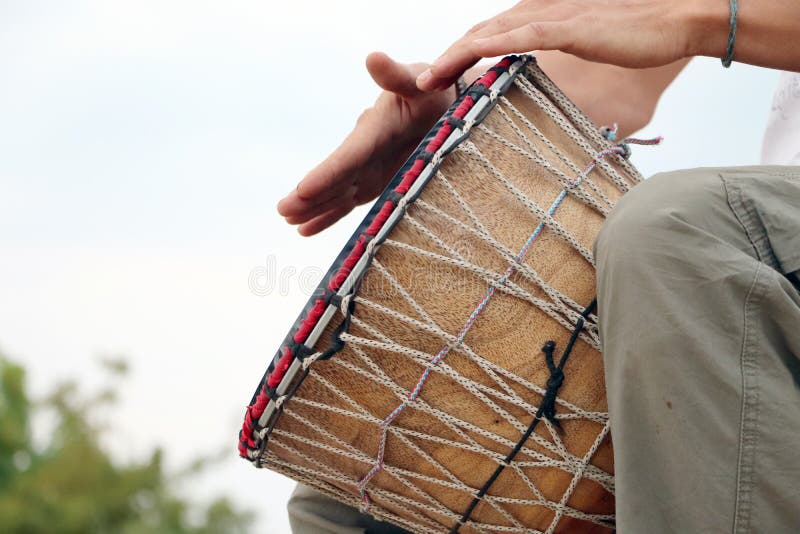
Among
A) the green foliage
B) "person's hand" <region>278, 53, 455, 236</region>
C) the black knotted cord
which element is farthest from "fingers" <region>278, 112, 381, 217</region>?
the green foliage

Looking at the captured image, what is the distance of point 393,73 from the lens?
1.31 metres

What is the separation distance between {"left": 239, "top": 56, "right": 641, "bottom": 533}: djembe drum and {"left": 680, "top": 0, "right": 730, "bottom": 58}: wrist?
22 cm

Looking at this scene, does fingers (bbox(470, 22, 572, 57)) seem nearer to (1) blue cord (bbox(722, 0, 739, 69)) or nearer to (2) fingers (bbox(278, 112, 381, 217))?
(1) blue cord (bbox(722, 0, 739, 69))

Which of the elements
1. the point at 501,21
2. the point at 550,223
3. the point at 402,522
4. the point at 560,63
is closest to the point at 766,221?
the point at 550,223

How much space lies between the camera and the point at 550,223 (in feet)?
3.38

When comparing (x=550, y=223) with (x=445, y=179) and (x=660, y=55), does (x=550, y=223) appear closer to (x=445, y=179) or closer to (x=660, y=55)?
(x=445, y=179)

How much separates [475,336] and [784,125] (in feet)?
2.62

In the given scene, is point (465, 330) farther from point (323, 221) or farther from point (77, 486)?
point (77, 486)

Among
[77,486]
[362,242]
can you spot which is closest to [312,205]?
[362,242]

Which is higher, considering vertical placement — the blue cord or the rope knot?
the blue cord

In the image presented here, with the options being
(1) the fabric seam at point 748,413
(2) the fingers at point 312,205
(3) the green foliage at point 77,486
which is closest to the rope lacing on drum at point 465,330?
(1) the fabric seam at point 748,413

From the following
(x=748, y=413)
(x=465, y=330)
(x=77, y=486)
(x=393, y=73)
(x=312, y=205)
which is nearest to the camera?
(x=748, y=413)

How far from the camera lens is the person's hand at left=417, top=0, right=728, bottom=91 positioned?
103 centimetres

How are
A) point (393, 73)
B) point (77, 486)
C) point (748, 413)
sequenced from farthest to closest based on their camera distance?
point (77, 486)
point (393, 73)
point (748, 413)
